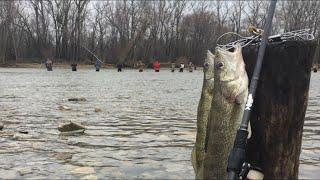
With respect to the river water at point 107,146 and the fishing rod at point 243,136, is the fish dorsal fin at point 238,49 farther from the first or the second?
the river water at point 107,146

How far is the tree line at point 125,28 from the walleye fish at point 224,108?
73.2 meters

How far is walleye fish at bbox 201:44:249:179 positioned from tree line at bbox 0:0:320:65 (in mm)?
73174

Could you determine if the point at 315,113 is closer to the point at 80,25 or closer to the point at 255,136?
the point at 255,136

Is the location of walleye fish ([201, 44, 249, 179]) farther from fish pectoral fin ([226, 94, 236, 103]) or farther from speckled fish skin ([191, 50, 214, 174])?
speckled fish skin ([191, 50, 214, 174])

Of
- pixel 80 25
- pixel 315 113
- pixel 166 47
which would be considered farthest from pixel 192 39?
pixel 315 113

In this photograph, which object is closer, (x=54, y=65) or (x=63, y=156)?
(x=63, y=156)

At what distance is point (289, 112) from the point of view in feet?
13.4

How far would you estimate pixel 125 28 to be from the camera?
93500 millimetres

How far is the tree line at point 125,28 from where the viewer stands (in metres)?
85.9

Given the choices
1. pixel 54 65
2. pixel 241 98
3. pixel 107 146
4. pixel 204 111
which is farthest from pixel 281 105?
pixel 54 65

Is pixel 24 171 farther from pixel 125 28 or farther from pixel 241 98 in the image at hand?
pixel 125 28

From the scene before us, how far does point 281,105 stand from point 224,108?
1.55 ft

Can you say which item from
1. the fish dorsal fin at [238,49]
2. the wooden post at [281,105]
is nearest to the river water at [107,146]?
the wooden post at [281,105]

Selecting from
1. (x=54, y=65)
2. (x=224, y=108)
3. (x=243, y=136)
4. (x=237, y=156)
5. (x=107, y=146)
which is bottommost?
(x=54, y=65)
